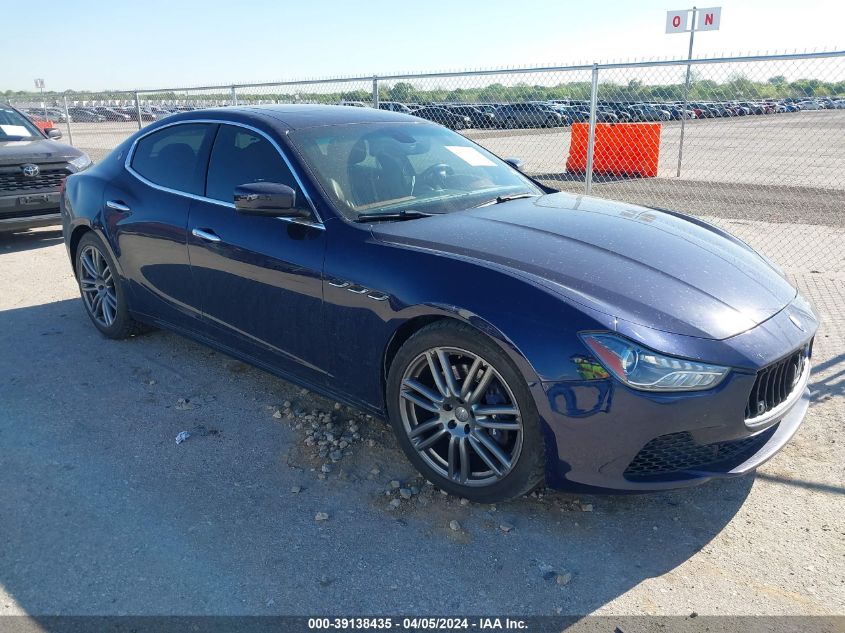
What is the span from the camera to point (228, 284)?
12.6ft

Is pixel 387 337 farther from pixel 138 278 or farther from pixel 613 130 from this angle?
pixel 613 130

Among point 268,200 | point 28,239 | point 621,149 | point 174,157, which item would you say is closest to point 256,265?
point 268,200

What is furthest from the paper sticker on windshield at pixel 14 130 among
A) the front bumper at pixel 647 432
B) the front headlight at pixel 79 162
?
the front bumper at pixel 647 432

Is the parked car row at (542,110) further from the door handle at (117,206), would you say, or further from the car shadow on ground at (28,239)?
the door handle at (117,206)

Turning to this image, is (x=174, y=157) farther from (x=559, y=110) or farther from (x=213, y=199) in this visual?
(x=559, y=110)

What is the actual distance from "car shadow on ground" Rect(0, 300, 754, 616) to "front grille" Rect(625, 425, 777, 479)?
1.19ft

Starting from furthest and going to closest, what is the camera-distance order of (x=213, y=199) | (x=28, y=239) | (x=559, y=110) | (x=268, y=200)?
1. (x=559, y=110)
2. (x=28, y=239)
3. (x=213, y=199)
4. (x=268, y=200)

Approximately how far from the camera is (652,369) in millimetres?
2508

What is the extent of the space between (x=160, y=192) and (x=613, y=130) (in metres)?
11.9

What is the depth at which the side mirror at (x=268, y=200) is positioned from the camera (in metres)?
3.35

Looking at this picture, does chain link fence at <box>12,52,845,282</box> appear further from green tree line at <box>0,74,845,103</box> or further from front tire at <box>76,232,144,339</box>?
front tire at <box>76,232,144,339</box>

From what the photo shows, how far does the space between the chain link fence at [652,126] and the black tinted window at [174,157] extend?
14.9 ft

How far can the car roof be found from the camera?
3951 mm

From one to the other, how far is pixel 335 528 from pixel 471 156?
2.49 meters
